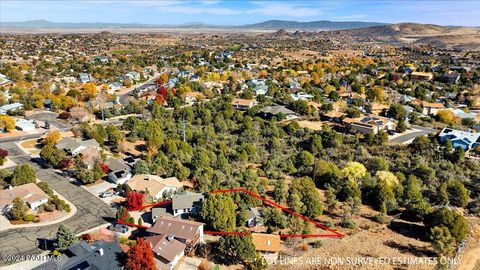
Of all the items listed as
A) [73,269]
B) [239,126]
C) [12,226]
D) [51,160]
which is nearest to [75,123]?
[51,160]

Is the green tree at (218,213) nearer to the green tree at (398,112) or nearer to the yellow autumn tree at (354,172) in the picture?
the yellow autumn tree at (354,172)

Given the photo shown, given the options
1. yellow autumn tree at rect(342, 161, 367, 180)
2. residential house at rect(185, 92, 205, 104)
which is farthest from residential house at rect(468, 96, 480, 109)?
residential house at rect(185, 92, 205, 104)

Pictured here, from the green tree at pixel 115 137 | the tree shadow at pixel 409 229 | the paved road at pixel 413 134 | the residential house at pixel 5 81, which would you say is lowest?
the tree shadow at pixel 409 229

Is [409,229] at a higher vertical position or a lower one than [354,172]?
lower

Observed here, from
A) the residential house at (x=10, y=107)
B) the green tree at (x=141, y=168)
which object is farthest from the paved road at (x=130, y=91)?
the green tree at (x=141, y=168)

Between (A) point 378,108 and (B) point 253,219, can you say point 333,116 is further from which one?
(B) point 253,219

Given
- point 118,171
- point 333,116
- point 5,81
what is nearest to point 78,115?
point 118,171

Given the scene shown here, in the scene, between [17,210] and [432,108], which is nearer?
→ [17,210]
